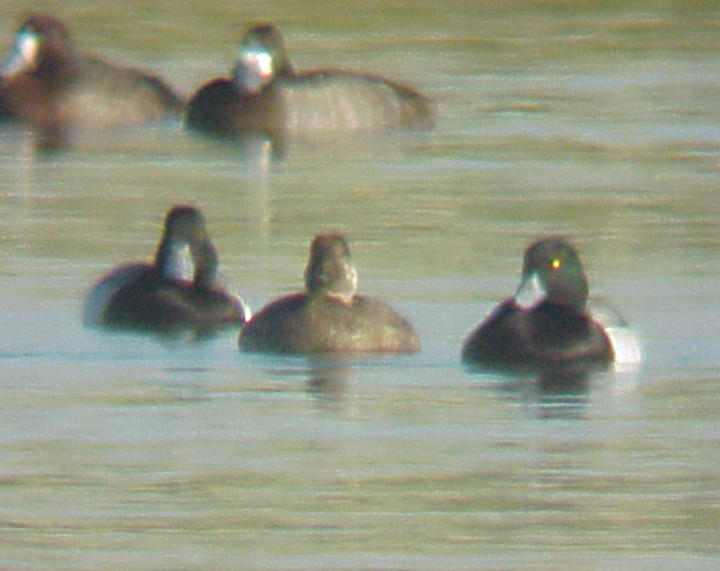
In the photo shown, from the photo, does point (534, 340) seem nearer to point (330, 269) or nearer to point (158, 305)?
point (330, 269)

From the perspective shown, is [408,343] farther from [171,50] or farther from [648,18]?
[648,18]

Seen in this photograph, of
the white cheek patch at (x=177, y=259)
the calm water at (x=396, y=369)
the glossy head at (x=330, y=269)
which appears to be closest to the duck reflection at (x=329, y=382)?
the calm water at (x=396, y=369)

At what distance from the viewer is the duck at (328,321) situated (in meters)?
15.9

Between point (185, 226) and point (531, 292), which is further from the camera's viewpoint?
point (185, 226)

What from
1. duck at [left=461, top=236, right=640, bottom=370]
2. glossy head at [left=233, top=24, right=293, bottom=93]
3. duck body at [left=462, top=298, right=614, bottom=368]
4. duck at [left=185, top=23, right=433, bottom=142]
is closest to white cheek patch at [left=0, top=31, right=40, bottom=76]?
duck at [left=185, top=23, right=433, bottom=142]

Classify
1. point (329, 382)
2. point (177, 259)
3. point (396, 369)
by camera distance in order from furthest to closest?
point (177, 259) < point (396, 369) < point (329, 382)

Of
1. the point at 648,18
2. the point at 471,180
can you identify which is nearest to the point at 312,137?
the point at 471,180

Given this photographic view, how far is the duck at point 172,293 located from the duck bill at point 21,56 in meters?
10.6

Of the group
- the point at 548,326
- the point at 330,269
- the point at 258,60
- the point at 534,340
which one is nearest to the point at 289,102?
the point at 258,60

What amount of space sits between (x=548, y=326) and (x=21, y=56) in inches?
527

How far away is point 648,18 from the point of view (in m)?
34.7

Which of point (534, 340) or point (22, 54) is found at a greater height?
point (534, 340)

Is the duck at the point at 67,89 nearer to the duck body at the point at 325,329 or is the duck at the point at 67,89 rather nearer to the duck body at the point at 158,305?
the duck body at the point at 158,305

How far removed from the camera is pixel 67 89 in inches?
1120
